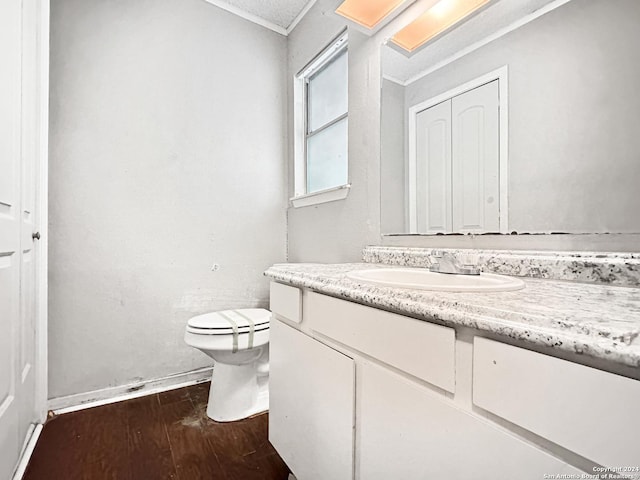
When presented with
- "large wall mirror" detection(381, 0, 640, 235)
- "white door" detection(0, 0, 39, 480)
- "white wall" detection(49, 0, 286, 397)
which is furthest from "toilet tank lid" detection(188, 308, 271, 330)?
"large wall mirror" detection(381, 0, 640, 235)

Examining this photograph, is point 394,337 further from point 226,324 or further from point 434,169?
point 226,324

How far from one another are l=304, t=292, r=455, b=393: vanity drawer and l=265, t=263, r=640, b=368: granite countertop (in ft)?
0.07

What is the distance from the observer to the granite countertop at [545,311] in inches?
14.3

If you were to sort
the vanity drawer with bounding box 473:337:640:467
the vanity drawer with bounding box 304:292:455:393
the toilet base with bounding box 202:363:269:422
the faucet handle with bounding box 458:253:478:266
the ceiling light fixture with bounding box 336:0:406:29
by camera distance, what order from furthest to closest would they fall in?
the toilet base with bounding box 202:363:269:422 < the ceiling light fixture with bounding box 336:0:406:29 < the faucet handle with bounding box 458:253:478:266 < the vanity drawer with bounding box 304:292:455:393 < the vanity drawer with bounding box 473:337:640:467

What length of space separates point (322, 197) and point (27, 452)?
170 cm

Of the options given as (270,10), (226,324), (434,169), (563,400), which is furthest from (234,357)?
(270,10)

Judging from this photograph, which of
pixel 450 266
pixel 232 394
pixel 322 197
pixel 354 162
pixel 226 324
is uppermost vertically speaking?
pixel 354 162

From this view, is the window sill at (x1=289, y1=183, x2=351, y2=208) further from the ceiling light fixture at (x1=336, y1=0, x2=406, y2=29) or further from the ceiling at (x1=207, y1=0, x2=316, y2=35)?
the ceiling at (x1=207, y1=0, x2=316, y2=35)

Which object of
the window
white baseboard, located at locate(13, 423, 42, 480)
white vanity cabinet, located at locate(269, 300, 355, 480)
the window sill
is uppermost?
the window

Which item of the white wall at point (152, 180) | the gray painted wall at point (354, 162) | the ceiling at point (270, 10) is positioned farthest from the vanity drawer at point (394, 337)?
the ceiling at point (270, 10)

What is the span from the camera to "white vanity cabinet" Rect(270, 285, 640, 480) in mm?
374

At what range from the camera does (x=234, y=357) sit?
4.64ft

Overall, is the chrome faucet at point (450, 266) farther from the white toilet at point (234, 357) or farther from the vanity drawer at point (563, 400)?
the white toilet at point (234, 357)

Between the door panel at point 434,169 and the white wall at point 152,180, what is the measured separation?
1.13 m
